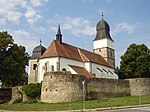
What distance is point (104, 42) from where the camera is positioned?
6138cm

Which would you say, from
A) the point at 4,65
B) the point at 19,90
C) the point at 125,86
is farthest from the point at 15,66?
the point at 125,86

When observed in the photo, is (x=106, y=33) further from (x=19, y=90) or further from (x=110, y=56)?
(x=19, y=90)

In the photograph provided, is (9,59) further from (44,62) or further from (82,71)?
(82,71)

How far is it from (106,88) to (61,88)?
8.15 meters

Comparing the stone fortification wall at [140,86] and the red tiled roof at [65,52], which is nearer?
the stone fortification wall at [140,86]

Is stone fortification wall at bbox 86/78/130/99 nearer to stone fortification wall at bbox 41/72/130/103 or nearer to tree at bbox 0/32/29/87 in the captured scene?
stone fortification wall at bbox 41/72/130/103

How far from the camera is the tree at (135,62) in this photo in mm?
49000

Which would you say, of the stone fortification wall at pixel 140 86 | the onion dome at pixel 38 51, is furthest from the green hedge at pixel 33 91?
the onion dome at pixel 38 51

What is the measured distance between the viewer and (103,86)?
3334 centimetres

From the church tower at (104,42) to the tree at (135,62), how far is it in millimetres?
8926

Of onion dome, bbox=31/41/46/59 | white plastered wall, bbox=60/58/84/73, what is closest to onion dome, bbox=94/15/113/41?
onion dome, bbox=31/41/46/59

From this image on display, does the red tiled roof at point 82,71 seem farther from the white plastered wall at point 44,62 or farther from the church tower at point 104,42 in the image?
the church tower at point 104,42

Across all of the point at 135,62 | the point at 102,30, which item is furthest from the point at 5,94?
the point at 102,30

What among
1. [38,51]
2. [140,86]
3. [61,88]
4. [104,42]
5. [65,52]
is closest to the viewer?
[61,88]
